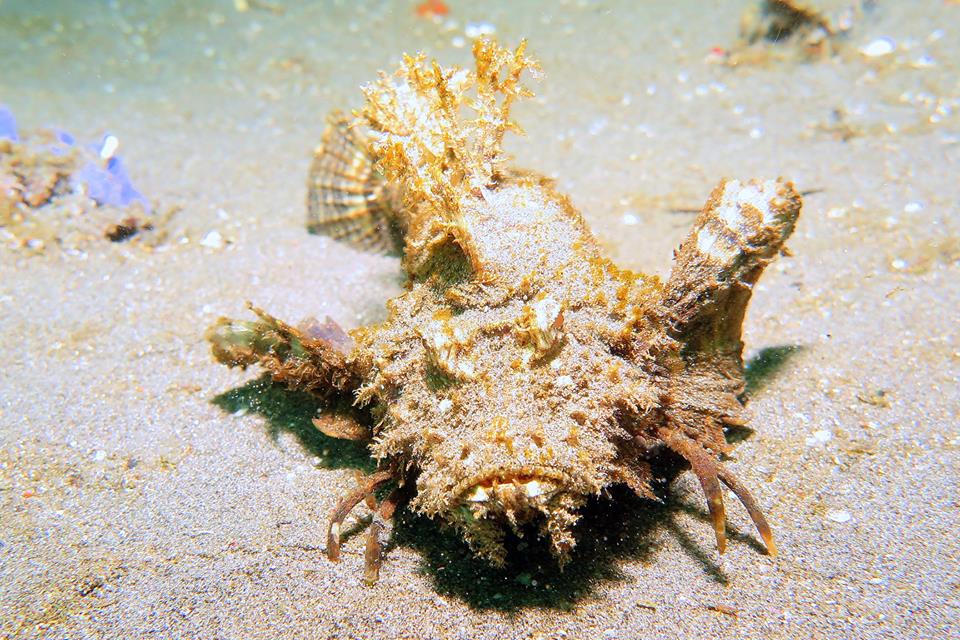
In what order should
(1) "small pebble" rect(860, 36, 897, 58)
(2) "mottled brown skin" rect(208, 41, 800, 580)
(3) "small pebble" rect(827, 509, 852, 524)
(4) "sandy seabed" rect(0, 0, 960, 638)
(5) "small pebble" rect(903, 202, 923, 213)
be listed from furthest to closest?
(1) "small pebble" rect(860, 36, 897, 58), (5) "small pebble" rect(903, 202, 923, 213), (3) "small pebble" rect(827, 509, 852, 524), (4) "sandy seabed" rect(0, 0, 960, 638), (2) "mottled brown skin" rect(208, 41, 800, 580)

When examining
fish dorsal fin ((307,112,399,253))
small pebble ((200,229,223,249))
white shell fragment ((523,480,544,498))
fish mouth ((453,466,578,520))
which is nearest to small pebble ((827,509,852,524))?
fish mouth ((453,466,578,520))

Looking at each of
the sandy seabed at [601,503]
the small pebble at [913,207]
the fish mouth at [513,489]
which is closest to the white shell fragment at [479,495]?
the fish mouth at [513,489]

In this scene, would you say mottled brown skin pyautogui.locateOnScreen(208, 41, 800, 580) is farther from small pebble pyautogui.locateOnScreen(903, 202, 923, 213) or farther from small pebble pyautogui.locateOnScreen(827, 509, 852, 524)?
small pebble pyautogui.locateOnScreen(903, 202, 923, 213)

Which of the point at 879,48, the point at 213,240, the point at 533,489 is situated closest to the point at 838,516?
the point at 533,489

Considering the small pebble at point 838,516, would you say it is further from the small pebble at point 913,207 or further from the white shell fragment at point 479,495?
the small pebble at point 913,207

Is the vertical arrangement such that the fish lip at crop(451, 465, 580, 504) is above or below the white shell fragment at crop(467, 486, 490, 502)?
above

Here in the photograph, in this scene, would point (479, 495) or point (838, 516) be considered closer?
point (479, 495)

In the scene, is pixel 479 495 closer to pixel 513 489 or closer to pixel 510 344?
pixel 513 489
